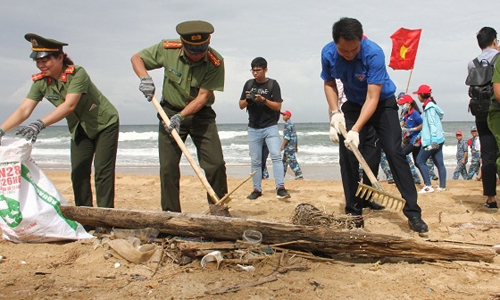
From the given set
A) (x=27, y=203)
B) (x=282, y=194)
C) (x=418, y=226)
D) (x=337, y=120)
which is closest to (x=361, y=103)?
(x=337, y=120)

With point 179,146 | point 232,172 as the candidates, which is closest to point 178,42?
point 179,146

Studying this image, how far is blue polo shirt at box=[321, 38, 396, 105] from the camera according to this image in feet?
12.0

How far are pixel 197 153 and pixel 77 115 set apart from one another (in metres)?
1.16

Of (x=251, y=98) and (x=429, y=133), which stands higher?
(x=251, y=98)

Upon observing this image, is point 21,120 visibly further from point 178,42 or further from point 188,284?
point 188,284

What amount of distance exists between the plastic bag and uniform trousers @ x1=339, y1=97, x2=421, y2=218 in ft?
7.58

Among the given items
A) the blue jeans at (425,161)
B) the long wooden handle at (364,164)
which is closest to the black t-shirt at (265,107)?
the long wooden handle at (364,164)

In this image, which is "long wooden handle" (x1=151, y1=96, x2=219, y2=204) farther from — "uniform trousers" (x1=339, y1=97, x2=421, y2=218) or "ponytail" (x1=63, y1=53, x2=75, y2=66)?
"uniform trousers" (x1=339, y1=97, x2=421, y2=218)

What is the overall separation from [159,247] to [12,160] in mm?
1353

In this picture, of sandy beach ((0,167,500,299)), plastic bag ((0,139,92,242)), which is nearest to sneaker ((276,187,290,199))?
sandy beach ((0,167,500,299))

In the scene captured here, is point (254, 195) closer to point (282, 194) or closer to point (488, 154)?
point (282, 194)

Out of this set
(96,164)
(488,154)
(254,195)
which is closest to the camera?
(96,164)

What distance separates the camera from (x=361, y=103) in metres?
4.01

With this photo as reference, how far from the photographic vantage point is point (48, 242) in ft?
11.7
